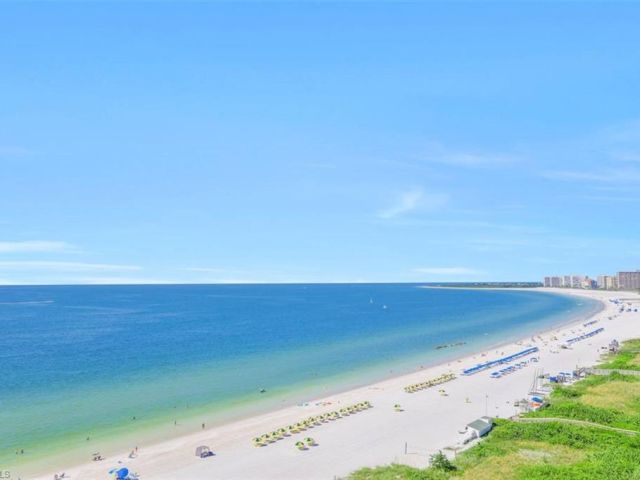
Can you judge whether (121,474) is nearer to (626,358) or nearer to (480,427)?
(480,427)

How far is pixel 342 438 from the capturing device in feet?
117

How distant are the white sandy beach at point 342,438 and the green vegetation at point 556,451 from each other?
326 cm

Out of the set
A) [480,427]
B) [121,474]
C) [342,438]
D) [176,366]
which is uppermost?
[480,427]

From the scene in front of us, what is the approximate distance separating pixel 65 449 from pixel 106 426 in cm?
519

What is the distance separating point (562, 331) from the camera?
10038cm

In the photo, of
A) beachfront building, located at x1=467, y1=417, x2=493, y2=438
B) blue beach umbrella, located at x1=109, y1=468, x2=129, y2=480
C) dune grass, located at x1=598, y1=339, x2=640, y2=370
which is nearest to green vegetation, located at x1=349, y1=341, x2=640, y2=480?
beachfront building, located at x1=467, y1=417, x2=493, y2=438

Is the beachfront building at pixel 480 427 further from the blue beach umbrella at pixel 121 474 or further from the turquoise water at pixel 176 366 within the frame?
the blue beach umbrella at pixel 121 474

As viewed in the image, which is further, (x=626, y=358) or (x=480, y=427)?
(x=626, y=358)

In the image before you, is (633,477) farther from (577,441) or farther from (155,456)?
(155,456)

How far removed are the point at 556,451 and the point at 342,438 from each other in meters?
14.7

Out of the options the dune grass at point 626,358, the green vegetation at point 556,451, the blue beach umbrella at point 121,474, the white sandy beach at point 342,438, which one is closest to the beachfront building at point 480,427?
the green vegetation at point 556,451

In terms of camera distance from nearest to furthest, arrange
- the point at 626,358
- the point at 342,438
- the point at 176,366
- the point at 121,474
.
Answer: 1. the point at 121,474
2. the point at 342,438
3. the point at 626,358
4. the point at 176,366

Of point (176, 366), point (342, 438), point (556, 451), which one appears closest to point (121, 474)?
point (342, 438)

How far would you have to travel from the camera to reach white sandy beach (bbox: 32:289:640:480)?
99.5 feet
